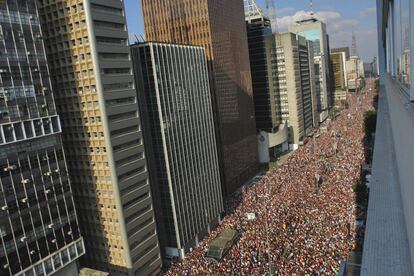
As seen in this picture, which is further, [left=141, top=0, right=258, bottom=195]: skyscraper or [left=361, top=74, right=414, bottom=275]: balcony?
[left=141, top=0, right=258, bottom=195]: skyscraper

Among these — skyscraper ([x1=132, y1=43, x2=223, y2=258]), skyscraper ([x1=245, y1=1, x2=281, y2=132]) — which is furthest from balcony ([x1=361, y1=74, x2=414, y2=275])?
skyscraper ([x1=245, y1=1, x2=281, y2=132])

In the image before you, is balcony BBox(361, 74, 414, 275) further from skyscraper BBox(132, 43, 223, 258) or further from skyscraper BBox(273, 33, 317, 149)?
skyscraper BBox(273, 33, 317, 149)

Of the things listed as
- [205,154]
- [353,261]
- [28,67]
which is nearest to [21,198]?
[28,67]

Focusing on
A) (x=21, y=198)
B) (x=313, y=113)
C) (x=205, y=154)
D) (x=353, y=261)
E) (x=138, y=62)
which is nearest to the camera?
(x=353, y=261)

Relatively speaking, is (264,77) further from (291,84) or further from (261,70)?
(291,84)

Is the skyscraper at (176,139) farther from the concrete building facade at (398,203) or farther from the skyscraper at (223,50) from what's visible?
the concrete building facade at (398,203)

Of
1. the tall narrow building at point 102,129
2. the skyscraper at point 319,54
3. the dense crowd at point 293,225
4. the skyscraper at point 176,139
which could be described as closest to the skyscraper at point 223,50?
the dense crowd at point 293,225

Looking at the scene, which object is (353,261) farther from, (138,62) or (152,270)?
(138,62)
